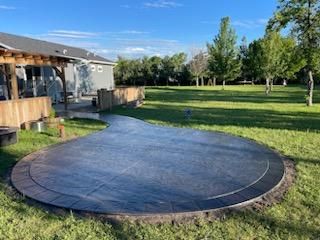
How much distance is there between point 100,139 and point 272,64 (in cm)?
2225

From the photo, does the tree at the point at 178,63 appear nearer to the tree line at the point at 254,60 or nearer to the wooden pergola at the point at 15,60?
the tree line at the point at 254,60

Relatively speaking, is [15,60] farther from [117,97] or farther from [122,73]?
[122,73]

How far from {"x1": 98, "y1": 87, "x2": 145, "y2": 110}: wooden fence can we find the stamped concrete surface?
7.15 metres

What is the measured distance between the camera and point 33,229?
3.88 m

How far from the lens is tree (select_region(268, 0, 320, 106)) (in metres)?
16.4

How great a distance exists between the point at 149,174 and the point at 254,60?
33.0 meters

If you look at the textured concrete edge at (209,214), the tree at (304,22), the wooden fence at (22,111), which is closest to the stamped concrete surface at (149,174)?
the textured concrete edge at (209,214)

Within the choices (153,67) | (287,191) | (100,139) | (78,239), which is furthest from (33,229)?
(153,67)

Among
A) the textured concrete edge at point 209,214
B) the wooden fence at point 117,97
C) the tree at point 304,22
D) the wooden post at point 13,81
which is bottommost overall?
the textured concrete edge at point 209,214

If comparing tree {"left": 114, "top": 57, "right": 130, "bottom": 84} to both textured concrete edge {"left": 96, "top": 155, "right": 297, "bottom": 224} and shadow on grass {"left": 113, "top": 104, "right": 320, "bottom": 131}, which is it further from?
textured concrete edge {"left": 96, "top": 155, "right": 297, "bottom": 224}

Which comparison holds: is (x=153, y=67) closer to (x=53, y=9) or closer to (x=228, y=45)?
(x=228, y=45)

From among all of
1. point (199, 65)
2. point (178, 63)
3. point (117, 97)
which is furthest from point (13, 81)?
point (178, 63)

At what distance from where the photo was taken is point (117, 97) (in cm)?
1798

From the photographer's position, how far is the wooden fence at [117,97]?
630 inches
